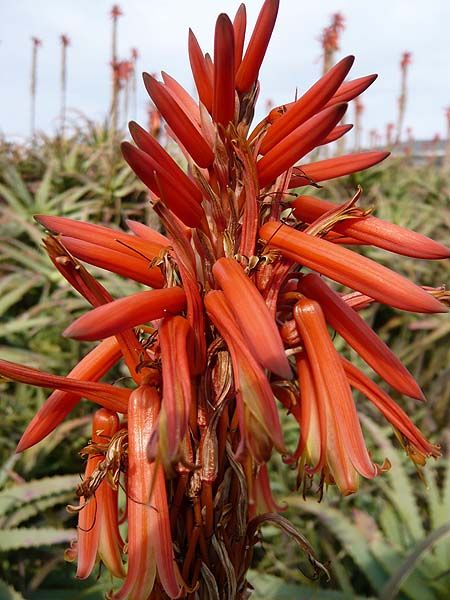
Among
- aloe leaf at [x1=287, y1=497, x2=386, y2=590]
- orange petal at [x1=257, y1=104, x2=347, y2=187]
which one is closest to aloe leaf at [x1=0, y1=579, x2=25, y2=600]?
aloe leaf at [x1=287, y1=497, x2=386, y2=590]

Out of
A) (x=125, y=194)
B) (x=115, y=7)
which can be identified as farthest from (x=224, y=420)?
(x=115, y=7)

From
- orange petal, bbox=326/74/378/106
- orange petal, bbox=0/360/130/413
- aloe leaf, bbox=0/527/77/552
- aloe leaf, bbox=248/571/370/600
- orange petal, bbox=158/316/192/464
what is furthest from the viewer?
aloe leaf, bbox=0/527/77/552

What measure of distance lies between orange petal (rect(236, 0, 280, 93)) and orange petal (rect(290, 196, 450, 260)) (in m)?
0.14

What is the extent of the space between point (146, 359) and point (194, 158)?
22 centimetres

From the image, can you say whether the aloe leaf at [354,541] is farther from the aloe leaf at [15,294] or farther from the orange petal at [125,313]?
the aloe leaf at [15,294]

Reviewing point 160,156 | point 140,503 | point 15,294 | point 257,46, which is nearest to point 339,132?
point 257,46

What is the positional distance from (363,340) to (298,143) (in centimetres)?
21

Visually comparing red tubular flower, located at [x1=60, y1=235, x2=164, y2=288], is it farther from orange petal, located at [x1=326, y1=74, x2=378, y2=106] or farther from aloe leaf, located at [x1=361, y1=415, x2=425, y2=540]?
aloe leaf, located at [x1=361, y1=415, x2=425, y2=540]

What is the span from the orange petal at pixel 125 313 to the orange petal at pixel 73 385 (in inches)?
3.5

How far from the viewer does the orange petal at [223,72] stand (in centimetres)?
56

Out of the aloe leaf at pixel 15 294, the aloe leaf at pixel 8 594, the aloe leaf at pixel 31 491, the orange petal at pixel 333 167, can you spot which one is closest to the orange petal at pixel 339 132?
the orange petal at pixel 333 167

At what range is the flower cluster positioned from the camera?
1.80 feet

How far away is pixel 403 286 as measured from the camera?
0.56 meters

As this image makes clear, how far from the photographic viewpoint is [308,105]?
2.01ft
